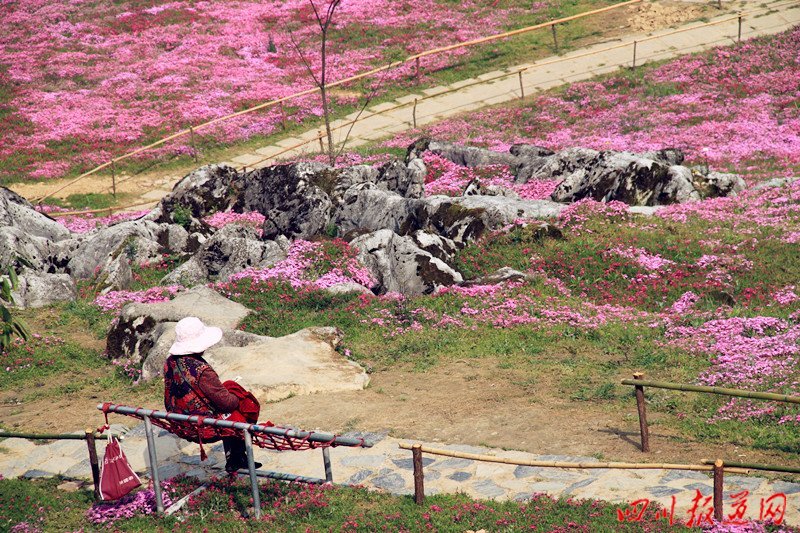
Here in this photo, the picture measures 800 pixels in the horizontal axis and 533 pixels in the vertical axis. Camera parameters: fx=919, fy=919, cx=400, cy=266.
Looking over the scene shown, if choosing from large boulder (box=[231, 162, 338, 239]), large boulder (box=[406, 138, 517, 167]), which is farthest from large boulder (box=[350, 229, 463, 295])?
large boulder (box=[406, 138, 517, 167])

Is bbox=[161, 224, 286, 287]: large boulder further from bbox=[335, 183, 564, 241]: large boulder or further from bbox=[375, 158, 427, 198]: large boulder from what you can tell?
bbox=[375, 158, 427, 198]: large boulder

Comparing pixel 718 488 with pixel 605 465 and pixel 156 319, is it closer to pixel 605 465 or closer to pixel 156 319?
pixel 605 465

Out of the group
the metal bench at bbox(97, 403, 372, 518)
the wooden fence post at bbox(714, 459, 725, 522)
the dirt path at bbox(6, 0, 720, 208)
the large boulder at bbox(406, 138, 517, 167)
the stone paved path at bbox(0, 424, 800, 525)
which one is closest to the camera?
the wooden fence post at bbox(714, 459, 725, 522)

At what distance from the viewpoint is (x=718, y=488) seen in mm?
10406

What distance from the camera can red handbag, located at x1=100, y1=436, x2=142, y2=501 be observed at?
38.9ft

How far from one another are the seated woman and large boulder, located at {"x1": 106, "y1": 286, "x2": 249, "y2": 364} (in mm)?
6576

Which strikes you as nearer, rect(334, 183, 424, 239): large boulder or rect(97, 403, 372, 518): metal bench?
rect(97, 403, 372, 518): metal bench

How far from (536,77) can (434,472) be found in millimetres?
32311

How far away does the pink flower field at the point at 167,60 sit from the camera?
4069 centimetres

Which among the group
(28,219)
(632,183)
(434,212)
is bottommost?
(632,183)

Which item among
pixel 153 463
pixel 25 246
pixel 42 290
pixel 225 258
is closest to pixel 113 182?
pixel 25 246

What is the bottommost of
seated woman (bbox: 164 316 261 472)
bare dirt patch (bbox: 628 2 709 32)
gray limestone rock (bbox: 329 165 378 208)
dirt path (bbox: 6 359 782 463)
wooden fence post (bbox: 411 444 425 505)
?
dirt path (bbox: 6 359 782 463)

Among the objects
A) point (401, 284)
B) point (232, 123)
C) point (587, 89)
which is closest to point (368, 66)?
point (232, 123)

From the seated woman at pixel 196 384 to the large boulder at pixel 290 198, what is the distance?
505 inches
